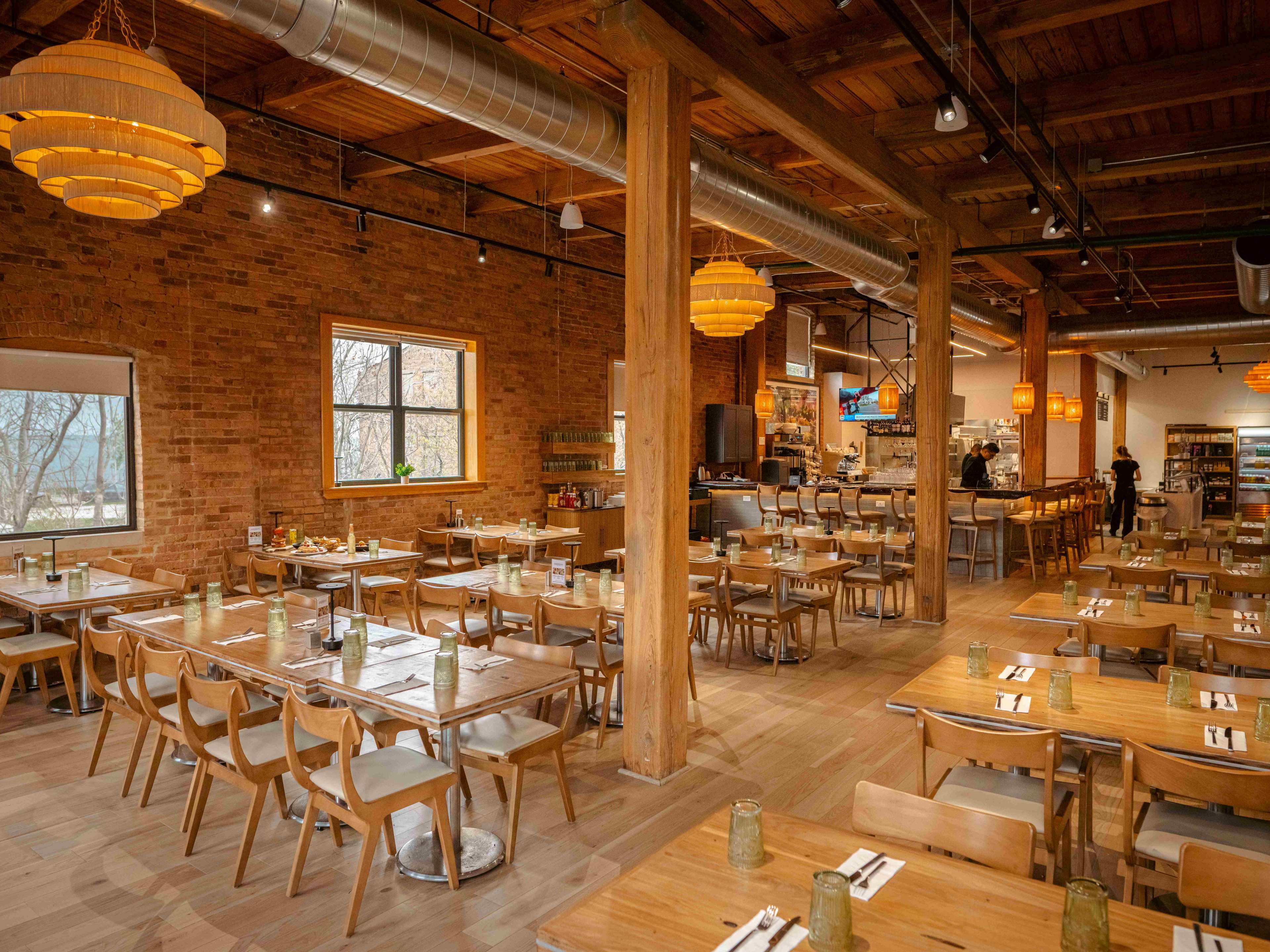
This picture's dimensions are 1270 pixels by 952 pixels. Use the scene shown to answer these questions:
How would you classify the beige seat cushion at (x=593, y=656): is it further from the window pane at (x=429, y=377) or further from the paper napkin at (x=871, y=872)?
the window pane at (x=429, y=377)

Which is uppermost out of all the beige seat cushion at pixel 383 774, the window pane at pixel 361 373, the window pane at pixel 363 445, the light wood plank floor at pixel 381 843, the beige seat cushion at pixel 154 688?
the window pane at pixel 361 373

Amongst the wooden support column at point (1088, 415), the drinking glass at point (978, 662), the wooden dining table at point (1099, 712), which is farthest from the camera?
the wooden support column at point (1088, 415)

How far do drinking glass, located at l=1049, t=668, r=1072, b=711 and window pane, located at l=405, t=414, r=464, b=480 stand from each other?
7344 millimetres

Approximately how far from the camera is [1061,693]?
3.21 metres

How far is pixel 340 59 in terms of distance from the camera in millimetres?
3578

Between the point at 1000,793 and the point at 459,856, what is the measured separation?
2.18 m

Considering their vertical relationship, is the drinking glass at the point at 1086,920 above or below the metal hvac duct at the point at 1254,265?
below

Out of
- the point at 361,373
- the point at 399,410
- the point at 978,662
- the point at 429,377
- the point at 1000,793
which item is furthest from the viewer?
the point at 429,377

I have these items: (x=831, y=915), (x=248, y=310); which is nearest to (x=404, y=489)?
(x=248, y=310)

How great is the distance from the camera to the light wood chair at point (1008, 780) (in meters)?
2.77

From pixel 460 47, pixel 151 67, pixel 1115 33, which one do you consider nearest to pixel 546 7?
pixel 460 47

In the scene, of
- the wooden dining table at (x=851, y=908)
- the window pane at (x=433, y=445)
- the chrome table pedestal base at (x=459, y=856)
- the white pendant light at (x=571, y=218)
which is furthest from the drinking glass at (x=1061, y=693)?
the window pane at (x=433, y=445)

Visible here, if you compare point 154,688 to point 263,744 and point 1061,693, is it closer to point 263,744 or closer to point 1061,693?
point 263,744

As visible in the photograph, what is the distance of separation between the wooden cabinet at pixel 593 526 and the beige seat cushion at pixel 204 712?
608cm
